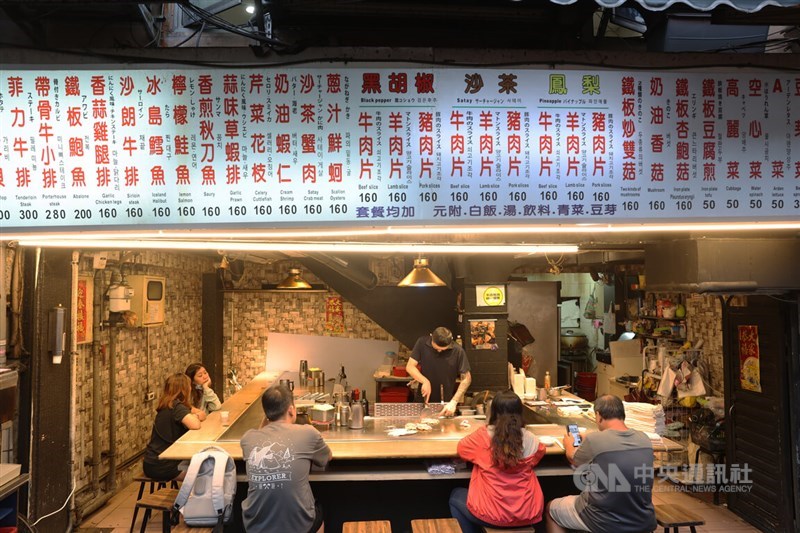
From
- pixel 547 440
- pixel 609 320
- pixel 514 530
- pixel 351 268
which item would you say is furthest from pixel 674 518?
pixel 609 320

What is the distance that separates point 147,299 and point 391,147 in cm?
524

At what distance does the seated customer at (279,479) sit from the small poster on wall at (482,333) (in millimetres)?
4611

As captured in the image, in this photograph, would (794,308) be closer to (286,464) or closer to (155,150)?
(286,464)

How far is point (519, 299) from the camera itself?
9.88 metres

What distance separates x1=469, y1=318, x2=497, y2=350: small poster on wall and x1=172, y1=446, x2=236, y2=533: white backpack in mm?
4735

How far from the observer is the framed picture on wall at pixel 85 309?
5797 millimetres

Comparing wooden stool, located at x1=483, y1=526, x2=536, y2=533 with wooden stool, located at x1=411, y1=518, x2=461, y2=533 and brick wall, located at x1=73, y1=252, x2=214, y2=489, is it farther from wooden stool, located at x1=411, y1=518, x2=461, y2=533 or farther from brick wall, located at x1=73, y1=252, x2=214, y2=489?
brick wall, located at x1=73, y1=252, x2=214, y2=489

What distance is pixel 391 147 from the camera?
3.03 meters

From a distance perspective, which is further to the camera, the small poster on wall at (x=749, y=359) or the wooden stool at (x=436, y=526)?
the small poster on wall at (x=749, y=359)

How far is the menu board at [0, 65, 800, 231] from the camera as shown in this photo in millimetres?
2977

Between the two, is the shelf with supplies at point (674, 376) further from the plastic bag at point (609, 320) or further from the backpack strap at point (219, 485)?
the backpack strap at point (219, 485)

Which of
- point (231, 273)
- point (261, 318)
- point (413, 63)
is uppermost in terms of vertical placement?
point (413, 63)

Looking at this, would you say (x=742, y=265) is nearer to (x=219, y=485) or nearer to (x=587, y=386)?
(x=219, y=485)

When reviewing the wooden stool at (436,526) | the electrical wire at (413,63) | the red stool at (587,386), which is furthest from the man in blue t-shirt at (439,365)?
the red stool at (587,386)
